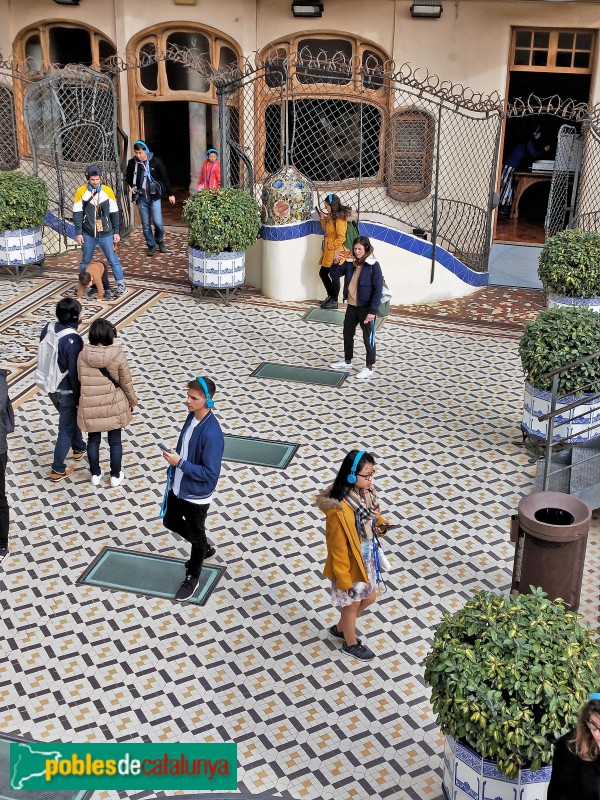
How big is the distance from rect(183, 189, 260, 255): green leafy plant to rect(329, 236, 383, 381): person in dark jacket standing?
2.30 meters

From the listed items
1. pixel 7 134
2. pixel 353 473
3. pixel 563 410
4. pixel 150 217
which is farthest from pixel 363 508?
pixel 7 134

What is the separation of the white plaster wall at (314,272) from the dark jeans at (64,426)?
473cm

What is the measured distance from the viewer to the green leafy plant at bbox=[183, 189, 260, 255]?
11.9 m

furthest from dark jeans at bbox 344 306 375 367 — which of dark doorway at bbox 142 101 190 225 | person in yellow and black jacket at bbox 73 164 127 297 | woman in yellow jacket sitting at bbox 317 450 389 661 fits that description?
dark doorway at bbox 142 101 190 225

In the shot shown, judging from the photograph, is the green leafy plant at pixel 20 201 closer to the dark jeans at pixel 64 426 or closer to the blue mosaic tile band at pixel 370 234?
the blue mosaic tile band at pixel 370 234

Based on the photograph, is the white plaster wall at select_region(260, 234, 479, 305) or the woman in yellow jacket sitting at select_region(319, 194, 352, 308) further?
the white plaster wall at select_region(260, 234, 479, 305)

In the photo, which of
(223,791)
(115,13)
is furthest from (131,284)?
(223,791)

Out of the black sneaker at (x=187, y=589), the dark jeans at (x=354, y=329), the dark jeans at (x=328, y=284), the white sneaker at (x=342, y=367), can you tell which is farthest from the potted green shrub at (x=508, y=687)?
the dark jeans at (x=328, y=284)

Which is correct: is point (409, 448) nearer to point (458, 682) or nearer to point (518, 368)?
point (518, 368)

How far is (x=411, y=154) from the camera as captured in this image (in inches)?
606

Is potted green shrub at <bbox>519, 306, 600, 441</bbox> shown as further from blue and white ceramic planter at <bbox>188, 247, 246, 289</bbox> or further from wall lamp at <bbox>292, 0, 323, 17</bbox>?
wall lamp at <bbox>292, 0, 323, 17</bbox>

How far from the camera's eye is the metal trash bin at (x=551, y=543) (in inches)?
255

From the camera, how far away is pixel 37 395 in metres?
9.91

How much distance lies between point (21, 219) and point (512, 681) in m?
A: 9.54
